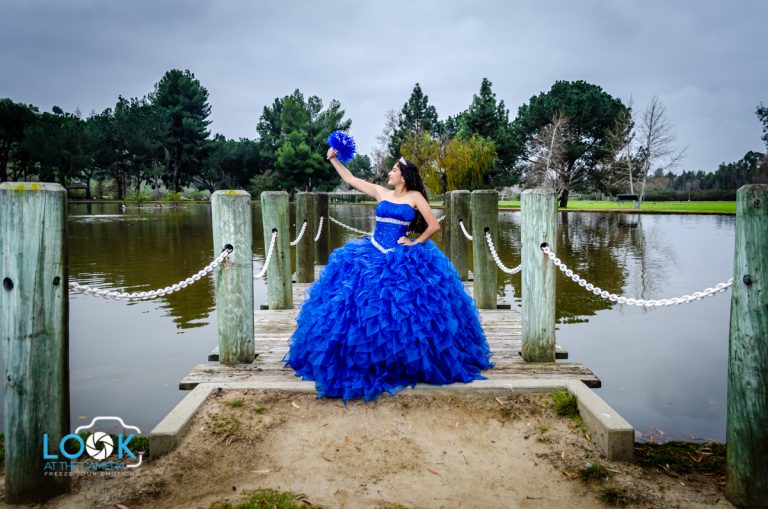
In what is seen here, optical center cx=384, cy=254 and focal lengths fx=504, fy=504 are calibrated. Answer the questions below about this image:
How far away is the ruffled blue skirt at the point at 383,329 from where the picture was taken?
385 cm

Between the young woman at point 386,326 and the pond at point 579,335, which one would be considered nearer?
the young woman at point 386,326

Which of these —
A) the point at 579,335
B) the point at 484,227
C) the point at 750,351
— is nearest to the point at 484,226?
the point at 484,227

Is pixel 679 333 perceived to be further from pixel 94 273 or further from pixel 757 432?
pixel 94 273

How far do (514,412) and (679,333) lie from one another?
15.3 feet

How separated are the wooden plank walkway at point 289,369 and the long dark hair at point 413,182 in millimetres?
1437

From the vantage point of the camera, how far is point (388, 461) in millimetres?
3160

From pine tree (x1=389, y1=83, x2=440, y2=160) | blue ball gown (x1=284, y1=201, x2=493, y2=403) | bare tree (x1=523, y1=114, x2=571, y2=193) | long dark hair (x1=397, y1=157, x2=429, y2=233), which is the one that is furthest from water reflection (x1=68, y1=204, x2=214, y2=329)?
pine tree (x1=389, y1=83, x2=440, y2=160)

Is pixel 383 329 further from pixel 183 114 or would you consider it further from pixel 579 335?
pixel 183 114

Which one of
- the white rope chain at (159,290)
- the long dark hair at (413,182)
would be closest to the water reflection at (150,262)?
the white rope chain at (159,290)

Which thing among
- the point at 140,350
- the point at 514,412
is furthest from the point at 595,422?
the point at 140,350

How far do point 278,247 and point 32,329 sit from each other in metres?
3.96

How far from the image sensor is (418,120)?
201 feet

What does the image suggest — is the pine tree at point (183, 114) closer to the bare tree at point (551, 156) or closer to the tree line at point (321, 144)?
the tree line at point (321, 144)

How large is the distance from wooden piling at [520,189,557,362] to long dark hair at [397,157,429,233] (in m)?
0.97
